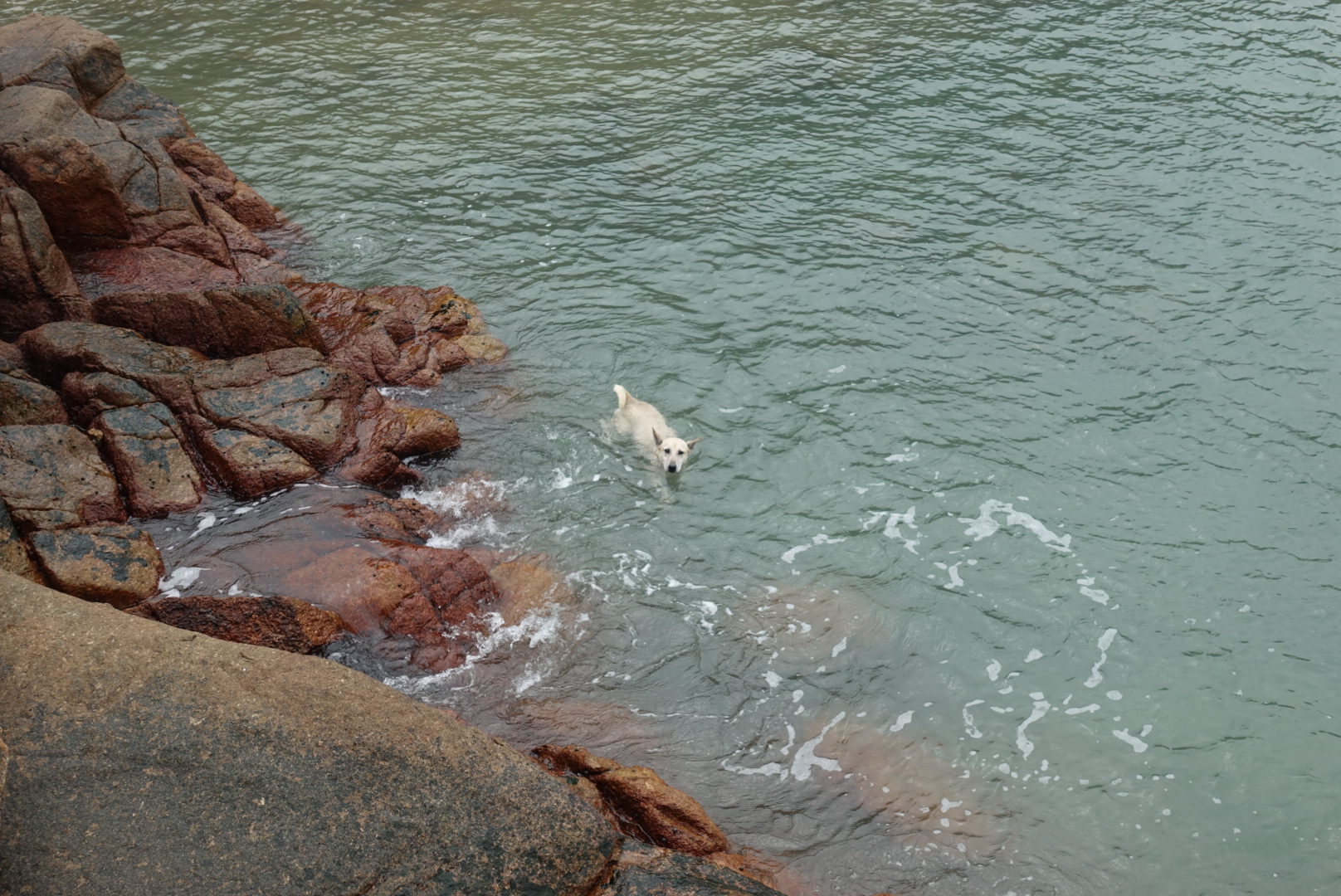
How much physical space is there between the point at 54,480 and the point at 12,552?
1.73 m

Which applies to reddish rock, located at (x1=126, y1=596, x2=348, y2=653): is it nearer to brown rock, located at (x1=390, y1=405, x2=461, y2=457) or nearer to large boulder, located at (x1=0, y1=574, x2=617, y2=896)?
large boulder, located at (x1=0, y1=574, x2=617, y2=896)

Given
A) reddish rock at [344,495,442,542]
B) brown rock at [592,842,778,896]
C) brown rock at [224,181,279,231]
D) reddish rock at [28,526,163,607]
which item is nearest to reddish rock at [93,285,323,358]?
reddish rock at [344,495,442,542]

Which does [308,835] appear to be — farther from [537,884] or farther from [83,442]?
[83,442]

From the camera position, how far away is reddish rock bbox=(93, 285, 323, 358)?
1220 centimetres

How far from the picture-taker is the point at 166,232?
579 inches

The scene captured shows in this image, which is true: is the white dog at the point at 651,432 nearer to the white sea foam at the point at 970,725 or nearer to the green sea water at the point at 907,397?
the green sea water at the point at 907,397

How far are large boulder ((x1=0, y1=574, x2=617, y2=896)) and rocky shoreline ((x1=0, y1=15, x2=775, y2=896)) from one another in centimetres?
1

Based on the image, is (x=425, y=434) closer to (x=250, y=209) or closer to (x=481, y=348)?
(x=481, y=348)

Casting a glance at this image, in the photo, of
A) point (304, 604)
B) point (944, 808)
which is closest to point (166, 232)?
point (304, 604)

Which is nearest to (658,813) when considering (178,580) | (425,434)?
(178,580)

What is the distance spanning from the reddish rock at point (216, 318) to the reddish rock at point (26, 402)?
183 cm

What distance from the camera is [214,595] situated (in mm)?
8953

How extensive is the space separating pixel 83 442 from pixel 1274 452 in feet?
47.0

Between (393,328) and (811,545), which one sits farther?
(393,328)
